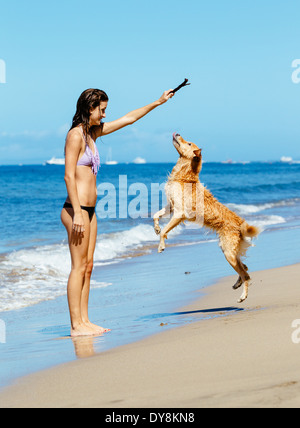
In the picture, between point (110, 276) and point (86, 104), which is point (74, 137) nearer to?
point (86, 104)

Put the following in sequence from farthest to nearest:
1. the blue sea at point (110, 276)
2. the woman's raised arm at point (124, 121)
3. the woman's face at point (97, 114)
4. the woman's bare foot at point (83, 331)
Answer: the woman's raised arm at point (124, 121), the woman's face at point (97, 114), the woman's bare foot at point (83, 331), the blue sea at point (110, 276)

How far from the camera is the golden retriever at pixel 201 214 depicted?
6578 mm

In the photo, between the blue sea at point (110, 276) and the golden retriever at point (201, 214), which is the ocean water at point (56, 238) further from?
the golden retriever at point (201, 214)

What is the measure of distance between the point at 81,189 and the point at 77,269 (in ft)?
2.46

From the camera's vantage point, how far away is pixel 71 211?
17.0 feet

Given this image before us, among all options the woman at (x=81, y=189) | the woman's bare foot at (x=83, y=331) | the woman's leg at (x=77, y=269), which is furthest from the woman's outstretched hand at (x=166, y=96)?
the woman's bare foot at (x=83, y=331)

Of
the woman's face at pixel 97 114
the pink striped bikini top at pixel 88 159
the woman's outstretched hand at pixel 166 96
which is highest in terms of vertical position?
the woman's outstretched hand at pixel 166 96

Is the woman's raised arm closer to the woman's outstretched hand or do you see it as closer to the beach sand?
the woman's outstretched hand

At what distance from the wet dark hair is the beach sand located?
2035mm

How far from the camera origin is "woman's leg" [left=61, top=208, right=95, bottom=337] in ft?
16.9

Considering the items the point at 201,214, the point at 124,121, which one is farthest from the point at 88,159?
the point at 201,214

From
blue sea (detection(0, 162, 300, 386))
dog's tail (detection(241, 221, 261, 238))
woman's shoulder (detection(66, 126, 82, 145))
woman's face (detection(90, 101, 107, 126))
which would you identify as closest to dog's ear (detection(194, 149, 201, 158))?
dog's tail (detection(241, 221, 261, 238))

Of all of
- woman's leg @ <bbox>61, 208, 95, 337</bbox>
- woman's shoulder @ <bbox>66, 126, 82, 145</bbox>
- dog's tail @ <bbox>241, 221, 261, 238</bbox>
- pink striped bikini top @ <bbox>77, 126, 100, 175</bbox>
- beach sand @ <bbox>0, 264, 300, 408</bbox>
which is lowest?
beach sand @ <bbox>0, 264, 300, 408</bbox>

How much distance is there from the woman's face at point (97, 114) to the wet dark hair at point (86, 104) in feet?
0.09
